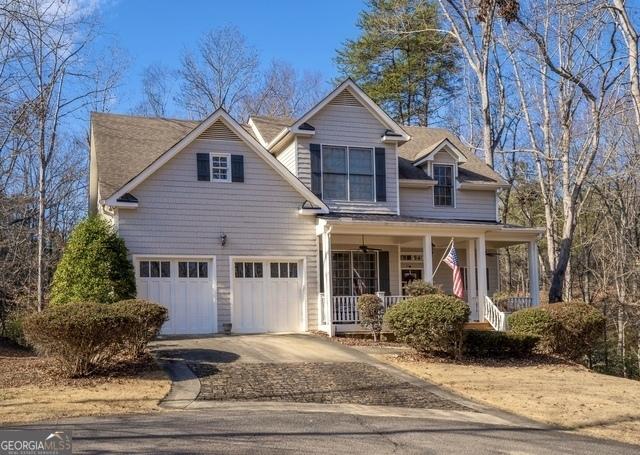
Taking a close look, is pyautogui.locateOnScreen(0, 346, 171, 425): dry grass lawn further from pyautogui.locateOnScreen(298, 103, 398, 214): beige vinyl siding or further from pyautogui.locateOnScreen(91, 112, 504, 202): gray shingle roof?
pyautogui.locateOnScreen(298, 103, 398, 214): beige vinyl siding

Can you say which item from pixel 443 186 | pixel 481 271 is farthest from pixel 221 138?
pixel 481 271

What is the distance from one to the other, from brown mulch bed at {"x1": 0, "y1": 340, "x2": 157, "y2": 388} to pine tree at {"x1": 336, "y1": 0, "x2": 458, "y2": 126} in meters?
26.5

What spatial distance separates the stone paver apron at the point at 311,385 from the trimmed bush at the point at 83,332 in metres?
1.64

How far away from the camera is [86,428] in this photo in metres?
9.05

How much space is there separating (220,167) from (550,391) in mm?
10556

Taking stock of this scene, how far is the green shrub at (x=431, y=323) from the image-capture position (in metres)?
16.1

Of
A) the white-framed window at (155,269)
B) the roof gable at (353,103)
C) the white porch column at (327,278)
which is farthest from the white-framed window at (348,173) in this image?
the white-framed window at (155,269)

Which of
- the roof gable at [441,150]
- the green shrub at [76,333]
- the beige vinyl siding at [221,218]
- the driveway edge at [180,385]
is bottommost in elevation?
the driveway edge at [180,385]

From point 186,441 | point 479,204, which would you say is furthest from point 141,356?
point 479,204

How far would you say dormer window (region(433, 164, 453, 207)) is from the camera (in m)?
23.7

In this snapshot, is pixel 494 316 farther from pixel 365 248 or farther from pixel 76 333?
pixel 76 333

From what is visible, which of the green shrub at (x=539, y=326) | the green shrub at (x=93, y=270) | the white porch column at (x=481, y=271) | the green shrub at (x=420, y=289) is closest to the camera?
the green shrub at (x=93, y=270)

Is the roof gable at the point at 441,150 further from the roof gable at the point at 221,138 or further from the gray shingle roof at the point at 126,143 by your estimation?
the gray shingle roof at the point at 126,143

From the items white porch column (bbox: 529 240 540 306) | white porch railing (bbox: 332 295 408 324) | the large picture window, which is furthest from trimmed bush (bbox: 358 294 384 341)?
white porch column (bbox: 529 240 540 306)
